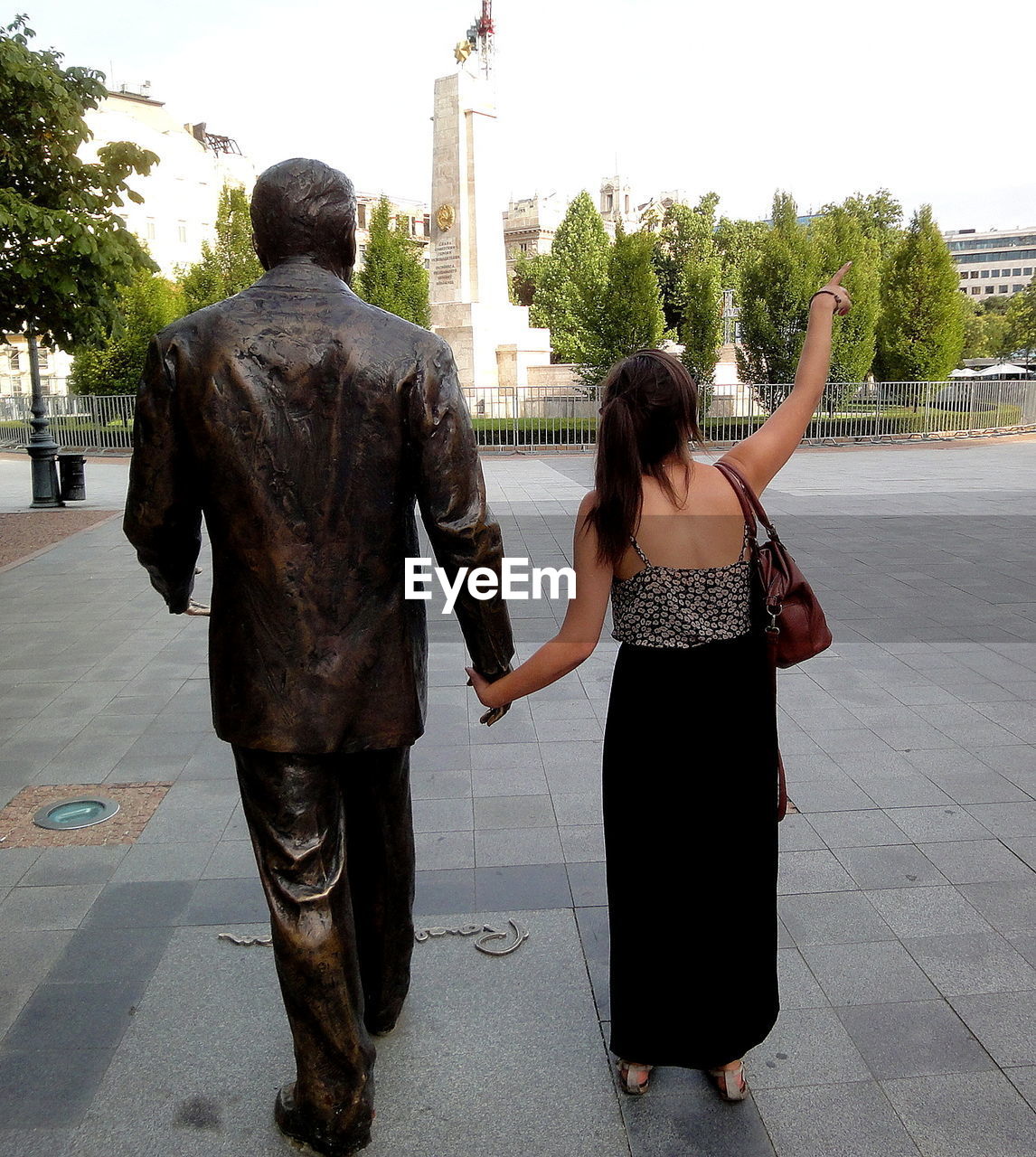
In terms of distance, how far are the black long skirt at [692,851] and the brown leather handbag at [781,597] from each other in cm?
8

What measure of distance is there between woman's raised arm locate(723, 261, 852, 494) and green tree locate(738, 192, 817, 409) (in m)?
26.7

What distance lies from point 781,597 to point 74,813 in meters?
3.33

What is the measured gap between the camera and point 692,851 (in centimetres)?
259

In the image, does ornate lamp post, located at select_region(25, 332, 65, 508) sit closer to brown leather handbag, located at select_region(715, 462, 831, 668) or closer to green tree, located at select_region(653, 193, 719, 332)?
brown leather handbag, located at select_region(715, 462, 831, 668)

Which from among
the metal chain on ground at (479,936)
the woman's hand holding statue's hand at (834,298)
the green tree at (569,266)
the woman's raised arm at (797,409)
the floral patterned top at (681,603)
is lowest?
the metal chain on ground at (479,936)

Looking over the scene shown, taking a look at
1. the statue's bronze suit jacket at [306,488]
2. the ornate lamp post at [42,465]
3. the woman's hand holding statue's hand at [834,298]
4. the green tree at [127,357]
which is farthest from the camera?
the green tree at [127,357]

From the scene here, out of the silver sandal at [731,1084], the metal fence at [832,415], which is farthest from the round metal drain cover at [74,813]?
the metal fence at [832,415]

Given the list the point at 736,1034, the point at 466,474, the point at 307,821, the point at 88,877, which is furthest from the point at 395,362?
the point at 88,877

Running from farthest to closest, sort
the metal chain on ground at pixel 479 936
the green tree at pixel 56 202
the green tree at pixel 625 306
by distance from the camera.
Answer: the green tree at pixel 625 306 < the green tree at pixel 56 202 < the metal chain on ground at pixel 479 936

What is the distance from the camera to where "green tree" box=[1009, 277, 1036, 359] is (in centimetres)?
5697

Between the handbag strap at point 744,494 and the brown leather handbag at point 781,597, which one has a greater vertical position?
the handbag strap at point 744,494

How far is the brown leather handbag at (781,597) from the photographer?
8.11ft

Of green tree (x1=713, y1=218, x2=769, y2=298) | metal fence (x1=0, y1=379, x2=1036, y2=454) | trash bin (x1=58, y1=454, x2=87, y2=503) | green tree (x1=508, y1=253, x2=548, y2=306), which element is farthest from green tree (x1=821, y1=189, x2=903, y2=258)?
trash bin (x1=58, y1=454, x2=87, y2=503)

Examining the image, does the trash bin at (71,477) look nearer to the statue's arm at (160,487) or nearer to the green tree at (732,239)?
the statue's arm at (160,487)
